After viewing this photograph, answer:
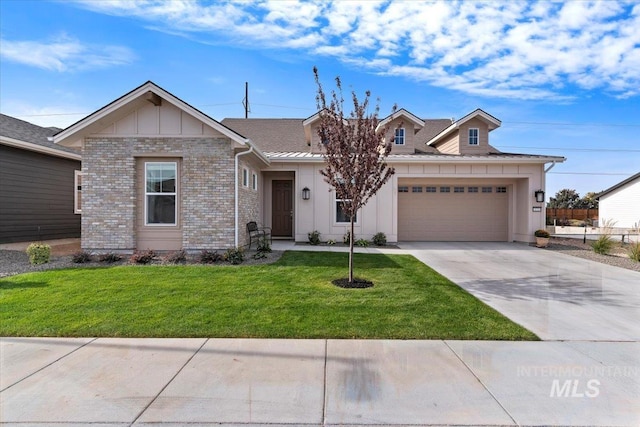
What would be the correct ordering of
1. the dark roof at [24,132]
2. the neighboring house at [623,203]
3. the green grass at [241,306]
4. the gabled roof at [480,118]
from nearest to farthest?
the green grass at [241,306], the dark roof at [24,132], the gabled roof at [480,118], the neighboring house at [623,203]

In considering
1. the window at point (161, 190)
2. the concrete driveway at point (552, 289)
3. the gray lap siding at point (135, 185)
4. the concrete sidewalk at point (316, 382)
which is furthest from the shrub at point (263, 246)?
the concrete sidewalk at point (316, 382)

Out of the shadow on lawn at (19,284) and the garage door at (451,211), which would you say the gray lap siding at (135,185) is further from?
the garage door at (451,211)

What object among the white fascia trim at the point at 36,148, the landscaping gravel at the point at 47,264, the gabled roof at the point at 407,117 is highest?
the gabled roof at the point at 407,117

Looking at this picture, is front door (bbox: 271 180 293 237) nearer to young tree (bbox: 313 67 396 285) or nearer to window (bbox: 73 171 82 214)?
young tree (bbox: 313 67 396 285)

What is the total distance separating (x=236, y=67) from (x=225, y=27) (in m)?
2.96

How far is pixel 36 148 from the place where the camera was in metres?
12.1

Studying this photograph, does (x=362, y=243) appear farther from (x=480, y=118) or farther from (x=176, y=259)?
(x=480, y=118)

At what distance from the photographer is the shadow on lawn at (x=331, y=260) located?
28.6 ft

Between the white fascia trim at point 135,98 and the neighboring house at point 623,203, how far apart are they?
30154 millimetres

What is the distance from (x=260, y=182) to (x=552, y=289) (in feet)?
33.1

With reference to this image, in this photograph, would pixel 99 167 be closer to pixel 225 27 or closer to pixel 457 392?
pixel 225 27

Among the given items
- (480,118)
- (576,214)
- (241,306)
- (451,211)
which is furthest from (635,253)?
(576,214)

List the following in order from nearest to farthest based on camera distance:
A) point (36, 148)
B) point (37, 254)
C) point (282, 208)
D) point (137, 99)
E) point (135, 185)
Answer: point (37, 254), point (137, 99), point (135, 185), point (36, 148), point (282, 208)

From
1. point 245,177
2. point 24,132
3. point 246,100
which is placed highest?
point 246,100
